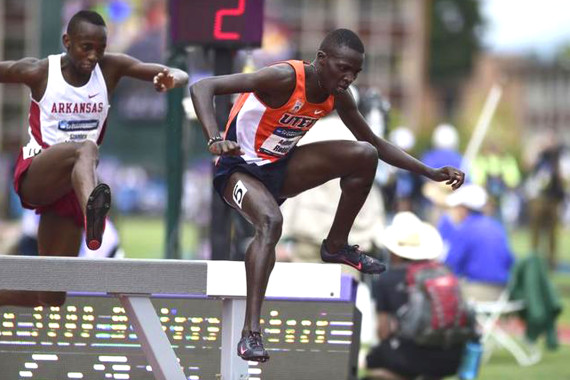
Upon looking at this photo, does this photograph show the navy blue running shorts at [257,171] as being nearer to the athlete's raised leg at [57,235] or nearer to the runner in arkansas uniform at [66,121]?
the runner in arkansas uniform at [66,121]

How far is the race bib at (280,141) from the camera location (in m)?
6.67

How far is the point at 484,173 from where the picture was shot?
19.5m

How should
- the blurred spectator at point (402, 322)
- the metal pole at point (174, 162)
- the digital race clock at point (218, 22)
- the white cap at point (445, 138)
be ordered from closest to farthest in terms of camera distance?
1. the digital race clock at point (218, 22)
2. the metal pole at point (174, 162)
3. the blurred spectator at point (402, 322)
4. the white cap at point (445, 138)

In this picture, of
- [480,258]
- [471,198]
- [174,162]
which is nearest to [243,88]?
[174,162]

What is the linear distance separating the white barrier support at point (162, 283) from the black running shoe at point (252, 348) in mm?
246

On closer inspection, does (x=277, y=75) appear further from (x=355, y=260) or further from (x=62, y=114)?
(x=62, y=114)

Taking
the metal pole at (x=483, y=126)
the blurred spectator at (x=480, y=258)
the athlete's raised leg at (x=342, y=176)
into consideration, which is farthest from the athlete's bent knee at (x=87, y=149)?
the metal pole at (x=483, y=126)

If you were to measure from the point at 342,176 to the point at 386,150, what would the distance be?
0.48 m

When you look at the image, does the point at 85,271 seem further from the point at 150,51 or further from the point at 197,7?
the point at 150,51

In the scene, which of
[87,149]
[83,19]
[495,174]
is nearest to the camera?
[87,149]

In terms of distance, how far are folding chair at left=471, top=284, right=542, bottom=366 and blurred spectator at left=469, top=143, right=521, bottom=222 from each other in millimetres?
4662

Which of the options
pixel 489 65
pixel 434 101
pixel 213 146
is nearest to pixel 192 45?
pixel 213 146

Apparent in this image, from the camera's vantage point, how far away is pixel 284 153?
6.82 meters

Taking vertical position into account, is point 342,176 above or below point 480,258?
above
